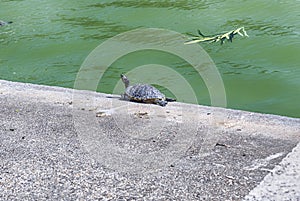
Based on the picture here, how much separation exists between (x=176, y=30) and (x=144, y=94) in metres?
4.22

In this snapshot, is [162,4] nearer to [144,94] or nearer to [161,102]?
[144,94]

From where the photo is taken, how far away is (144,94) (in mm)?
6453

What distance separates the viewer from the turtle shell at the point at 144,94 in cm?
637

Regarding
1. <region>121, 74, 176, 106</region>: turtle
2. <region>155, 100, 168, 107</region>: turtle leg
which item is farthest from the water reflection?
<region>155, 100, 168, 107</region>: turtle leg

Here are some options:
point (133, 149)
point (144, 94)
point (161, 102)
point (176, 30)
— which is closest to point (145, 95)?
point (144, 94)

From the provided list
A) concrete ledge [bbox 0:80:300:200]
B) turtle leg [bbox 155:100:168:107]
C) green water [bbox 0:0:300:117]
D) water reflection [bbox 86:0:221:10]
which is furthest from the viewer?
water reflection [bbox 86:0:221:10]

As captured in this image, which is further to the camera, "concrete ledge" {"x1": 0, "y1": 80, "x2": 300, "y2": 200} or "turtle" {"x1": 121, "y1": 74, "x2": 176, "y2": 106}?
"turtle" {"x1": 121, "y1": 74, "x2": 176, "y2": 106}

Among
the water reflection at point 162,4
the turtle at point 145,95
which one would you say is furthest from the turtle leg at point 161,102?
the water reflection at point 162,4

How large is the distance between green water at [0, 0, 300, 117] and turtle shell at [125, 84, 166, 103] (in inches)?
28.9

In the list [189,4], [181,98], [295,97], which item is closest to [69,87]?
[181,98]

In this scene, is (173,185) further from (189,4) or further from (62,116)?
(189,4)

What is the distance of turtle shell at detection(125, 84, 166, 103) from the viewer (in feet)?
20.9

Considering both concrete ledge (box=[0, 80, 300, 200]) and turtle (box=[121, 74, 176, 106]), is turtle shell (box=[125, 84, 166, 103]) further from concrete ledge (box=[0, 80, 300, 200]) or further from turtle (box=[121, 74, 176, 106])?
concrete ledge (box=[0, 80, 300, 200])

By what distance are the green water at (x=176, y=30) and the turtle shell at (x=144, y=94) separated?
0.73 metres
